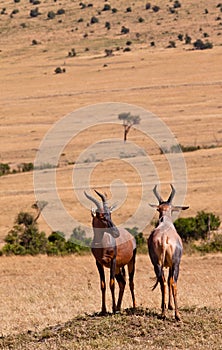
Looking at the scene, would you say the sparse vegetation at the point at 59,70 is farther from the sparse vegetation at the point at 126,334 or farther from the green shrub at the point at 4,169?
the sparse vegetation at the point at 126,334

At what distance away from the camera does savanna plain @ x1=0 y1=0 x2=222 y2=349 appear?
12.1 metres

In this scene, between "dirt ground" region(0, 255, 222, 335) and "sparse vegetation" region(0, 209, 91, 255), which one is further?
"sparse vegetation" region(0, 209, 91, 255)

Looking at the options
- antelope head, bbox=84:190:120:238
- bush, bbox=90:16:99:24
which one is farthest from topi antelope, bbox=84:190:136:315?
bush, bbox=90:16:99:24

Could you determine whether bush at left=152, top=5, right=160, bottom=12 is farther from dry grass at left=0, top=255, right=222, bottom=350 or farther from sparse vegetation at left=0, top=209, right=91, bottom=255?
dry grass at left=0, top=255, right=222, bottom=350

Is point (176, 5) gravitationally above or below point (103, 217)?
above

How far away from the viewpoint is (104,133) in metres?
55.0

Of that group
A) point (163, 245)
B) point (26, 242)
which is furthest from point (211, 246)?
point (163, 245)

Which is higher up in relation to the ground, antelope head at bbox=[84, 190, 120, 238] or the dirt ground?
antelope head at bbox=[84, 190, 120, 238]

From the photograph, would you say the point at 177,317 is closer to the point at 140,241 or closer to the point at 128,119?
the point at 140,241

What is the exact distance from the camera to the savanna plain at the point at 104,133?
12125 millimetres

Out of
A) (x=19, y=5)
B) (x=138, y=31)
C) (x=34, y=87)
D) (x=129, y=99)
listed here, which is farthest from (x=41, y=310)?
(x=19, y=5)

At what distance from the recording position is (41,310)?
615 inches

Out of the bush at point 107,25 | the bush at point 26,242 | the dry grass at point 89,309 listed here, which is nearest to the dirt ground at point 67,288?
the dry grass at point 89,309

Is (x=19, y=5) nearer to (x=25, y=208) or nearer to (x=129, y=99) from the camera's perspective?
(x=129, y=99)
